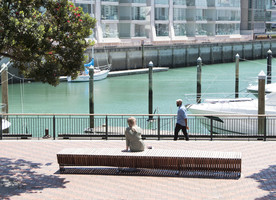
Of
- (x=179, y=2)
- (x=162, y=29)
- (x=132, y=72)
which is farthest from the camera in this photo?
(x=179, y=2)

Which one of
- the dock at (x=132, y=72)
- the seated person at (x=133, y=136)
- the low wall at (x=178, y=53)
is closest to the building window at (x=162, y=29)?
the low wall at (x=178, y=53)

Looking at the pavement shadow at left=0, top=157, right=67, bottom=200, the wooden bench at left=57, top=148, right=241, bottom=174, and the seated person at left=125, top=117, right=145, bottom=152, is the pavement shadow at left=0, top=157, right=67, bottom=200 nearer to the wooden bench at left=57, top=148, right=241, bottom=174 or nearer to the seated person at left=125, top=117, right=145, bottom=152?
the wooden bench at left=57, top=148, right=241, bottom=174

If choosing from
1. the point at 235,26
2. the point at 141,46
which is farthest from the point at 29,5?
the point at 235,26

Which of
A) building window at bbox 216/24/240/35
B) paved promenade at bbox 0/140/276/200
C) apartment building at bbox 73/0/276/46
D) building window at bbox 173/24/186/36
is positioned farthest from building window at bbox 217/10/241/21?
paved promenade at bbox 0/140/276/200

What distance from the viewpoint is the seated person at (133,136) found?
12732 mm

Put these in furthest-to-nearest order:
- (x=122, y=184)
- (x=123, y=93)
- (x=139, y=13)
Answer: (x=139, y=13), (x=123, y=93), (x=122, y=184)

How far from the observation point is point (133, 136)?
12.8 meters

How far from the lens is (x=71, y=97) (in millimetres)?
49562

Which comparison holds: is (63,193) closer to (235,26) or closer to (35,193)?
(35,193)

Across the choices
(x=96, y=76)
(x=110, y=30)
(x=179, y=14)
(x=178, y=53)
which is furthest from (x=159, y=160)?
(x=179, y=14)

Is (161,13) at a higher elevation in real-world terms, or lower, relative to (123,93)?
higher

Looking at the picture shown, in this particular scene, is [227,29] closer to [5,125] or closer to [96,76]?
[96,76]

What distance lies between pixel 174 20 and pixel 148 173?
244 feet

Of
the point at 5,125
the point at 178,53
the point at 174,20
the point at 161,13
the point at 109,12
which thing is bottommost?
the point at 5,125
